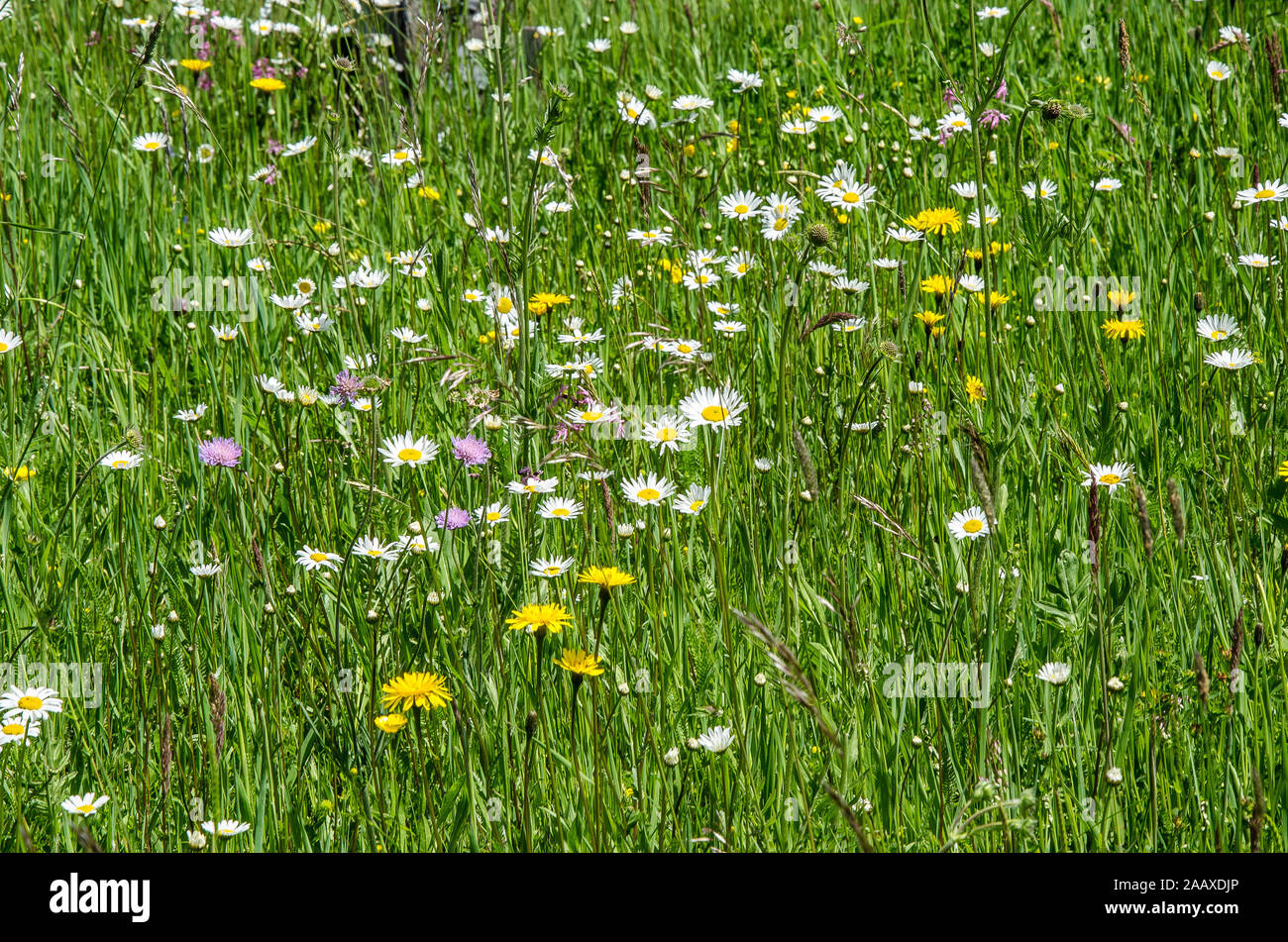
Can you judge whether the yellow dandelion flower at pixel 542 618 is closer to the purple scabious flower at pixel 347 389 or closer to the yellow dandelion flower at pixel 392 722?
the yellow dandelion flower at pixel 392 722

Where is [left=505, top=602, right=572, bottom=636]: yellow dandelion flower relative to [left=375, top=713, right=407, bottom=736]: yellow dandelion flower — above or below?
above

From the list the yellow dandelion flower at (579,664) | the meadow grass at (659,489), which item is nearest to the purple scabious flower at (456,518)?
the meadow grass at (659,489)

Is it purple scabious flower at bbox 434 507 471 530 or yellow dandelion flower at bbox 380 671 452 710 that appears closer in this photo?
yellow dandelion flower at bbox 380 671 452 710

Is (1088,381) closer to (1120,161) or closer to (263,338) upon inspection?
(1120,161)

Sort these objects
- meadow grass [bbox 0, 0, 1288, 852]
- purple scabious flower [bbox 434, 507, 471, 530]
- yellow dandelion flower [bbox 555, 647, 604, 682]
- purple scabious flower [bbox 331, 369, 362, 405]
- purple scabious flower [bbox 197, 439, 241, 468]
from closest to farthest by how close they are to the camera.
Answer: yellow dandelion flower [bbox 555, 647, 604, 682] → meadow grass [bbox 0, 0, 1288, 852] → purple scabious flower [bbox 434, 507, 471, 530] → purple scabious flower [bbox 197, 439, 241, 468] → purple scabious flower [bbox 331, 369, 362, 405]

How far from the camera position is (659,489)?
78.9 inches

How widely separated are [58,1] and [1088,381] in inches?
175

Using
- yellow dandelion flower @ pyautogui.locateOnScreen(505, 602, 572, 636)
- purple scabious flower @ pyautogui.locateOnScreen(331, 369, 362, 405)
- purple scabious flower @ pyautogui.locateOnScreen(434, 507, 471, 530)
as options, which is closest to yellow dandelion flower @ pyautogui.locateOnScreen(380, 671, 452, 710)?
yellow dandelion flower @ pyautogui.locateOnScreen(505, 602, 572, 636)

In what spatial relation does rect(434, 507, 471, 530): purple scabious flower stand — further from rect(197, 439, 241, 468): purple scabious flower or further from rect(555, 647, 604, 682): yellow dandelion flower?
rect(555, 647, 604, 682): yellow dandelion flower

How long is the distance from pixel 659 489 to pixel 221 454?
2.48 feet

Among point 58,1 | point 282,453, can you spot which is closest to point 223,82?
point 58,1

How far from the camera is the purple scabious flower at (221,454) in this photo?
A: 80.0 inches

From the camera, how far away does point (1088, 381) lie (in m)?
2.62

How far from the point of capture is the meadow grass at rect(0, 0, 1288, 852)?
1.61 meters
